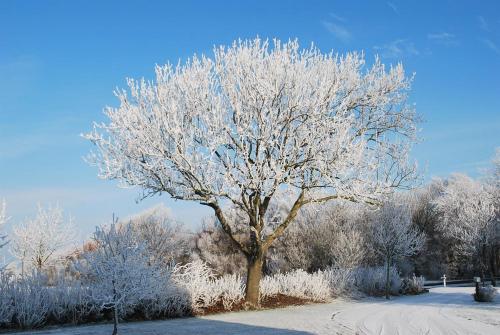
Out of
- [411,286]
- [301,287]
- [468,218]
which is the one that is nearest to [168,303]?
[301,287]

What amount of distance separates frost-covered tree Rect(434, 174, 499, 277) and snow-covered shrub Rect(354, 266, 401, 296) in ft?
52.4

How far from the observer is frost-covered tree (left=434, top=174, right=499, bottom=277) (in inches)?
1591

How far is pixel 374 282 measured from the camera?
23891mm

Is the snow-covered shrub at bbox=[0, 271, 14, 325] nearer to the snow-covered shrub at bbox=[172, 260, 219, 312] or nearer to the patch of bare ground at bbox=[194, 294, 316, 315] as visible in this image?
the snow-covered shrub at bbox=[172, 260, 219, 312]

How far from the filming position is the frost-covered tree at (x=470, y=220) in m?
40.4

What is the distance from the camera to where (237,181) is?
15219 millimetres

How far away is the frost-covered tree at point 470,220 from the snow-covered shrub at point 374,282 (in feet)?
52.4

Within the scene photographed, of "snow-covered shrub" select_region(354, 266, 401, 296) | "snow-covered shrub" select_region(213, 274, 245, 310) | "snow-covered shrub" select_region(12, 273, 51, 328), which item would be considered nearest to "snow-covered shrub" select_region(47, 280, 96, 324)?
"snow-covered shrub" select_region(12, 273, 51, 328)

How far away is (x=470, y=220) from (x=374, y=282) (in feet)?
70.2

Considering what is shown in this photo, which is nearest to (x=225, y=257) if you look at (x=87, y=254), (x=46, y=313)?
(x=46, y=313)

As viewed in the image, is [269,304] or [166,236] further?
[166,236]

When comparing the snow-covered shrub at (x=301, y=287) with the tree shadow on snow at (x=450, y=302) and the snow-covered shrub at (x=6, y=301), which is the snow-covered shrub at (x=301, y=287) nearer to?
the tree shadow on snow at (x=450, y=302)

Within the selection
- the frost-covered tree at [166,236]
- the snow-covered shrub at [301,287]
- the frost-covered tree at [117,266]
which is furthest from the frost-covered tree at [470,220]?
the frost-covered tree at [117,266]

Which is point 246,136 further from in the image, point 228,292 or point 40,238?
point 40,238
